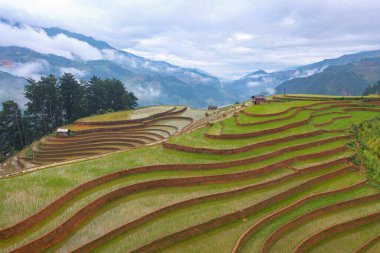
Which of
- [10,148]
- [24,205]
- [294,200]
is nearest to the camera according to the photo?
[24,205]

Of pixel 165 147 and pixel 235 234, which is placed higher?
pixel 165 147

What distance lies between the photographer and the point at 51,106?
39.5 meters

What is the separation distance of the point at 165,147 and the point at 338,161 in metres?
10.8

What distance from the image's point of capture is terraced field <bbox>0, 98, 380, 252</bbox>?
993 centimetres

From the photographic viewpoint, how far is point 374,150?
18016 millimetres

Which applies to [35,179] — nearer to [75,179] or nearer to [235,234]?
[75,179]

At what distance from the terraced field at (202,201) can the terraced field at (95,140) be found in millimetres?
8317

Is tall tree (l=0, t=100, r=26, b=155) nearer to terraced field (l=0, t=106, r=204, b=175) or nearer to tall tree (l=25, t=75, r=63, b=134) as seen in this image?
tall tree (l=25, t=75, r=63, b=134)

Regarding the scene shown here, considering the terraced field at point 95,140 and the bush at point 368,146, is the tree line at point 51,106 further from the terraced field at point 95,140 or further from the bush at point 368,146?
the bush at point 368,146

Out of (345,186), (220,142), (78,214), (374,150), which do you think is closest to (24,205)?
(78,214)

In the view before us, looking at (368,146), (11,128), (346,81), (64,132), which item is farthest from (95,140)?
(346,81)

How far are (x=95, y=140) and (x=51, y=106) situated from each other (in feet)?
54.3

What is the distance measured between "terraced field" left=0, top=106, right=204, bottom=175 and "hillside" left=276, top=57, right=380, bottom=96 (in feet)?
439

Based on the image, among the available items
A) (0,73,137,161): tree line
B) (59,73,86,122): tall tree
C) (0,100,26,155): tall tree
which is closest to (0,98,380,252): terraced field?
(0,73,137,161): tree line
